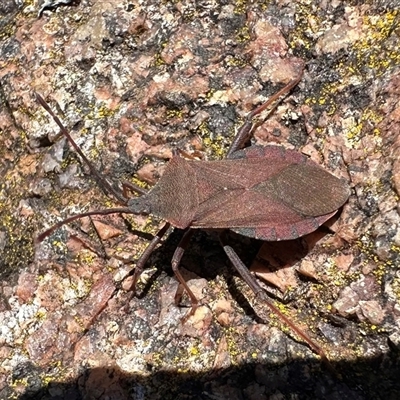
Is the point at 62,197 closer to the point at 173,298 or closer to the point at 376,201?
the point at 173,298

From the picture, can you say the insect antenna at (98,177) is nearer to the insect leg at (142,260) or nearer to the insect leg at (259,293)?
the insect leg at (142,260)

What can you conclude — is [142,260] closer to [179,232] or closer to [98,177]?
[179,232]

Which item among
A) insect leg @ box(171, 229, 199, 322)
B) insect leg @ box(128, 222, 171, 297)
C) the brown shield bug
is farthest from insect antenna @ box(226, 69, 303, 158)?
insect leg @ box(128, 222, 171, 297)

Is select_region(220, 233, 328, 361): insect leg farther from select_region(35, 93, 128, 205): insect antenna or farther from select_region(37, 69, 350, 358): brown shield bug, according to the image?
select_region(35, 93, 128, 205): insect antenna

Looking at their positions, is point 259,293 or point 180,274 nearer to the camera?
point 259,293

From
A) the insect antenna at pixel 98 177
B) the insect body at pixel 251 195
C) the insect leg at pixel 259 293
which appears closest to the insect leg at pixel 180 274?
the insect body at pixel 251 195

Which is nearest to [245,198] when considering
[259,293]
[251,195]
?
[251,195]

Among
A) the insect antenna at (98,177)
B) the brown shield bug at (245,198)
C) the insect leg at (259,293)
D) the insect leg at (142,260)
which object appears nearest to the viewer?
the insect leg at (259,293)
